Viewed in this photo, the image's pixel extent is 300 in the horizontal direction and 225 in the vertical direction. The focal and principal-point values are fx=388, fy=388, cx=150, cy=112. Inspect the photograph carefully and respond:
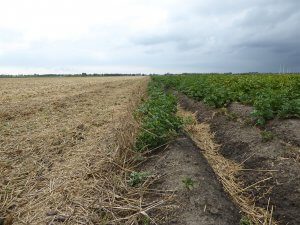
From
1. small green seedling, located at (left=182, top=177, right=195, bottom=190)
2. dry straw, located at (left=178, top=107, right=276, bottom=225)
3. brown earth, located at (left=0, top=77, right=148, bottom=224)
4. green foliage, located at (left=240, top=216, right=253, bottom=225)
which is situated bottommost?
dry straw, located at (left=178, top=107, right=276, bottom=225)

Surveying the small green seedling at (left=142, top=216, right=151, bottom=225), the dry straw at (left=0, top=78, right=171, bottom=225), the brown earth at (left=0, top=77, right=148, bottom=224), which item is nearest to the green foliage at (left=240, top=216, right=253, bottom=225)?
the dry straw at (left=0, top=78, right=171, bottom=225)

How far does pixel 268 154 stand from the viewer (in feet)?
21.2

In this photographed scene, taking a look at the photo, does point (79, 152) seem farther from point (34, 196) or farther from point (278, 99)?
point (278, 99)

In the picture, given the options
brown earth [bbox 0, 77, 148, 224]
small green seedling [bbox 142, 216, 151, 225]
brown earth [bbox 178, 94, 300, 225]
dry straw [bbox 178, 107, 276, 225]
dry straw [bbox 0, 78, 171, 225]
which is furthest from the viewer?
brown earth [bbox 178, 94, 300, 225]

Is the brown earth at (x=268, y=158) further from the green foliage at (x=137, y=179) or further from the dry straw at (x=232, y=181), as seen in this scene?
the green foliage at (x=137, y=179)

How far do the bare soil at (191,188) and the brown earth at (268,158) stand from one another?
670 mm

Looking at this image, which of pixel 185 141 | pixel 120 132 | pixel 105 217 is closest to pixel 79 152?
pixel 120 132

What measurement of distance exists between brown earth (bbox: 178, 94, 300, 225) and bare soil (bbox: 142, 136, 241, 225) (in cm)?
67

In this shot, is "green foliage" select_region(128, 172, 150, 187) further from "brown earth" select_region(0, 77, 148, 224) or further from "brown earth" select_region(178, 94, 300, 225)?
"brown earth" select_region(178, 94, 300, 225)

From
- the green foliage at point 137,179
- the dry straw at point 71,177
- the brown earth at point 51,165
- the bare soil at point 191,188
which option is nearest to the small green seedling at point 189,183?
the bare soil at point 191,188

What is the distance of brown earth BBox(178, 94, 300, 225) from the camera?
500 cm

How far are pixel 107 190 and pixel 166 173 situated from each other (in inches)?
32.8

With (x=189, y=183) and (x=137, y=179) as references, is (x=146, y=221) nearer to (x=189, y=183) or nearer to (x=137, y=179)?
(x=189, y=183)

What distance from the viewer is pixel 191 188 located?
464cm
